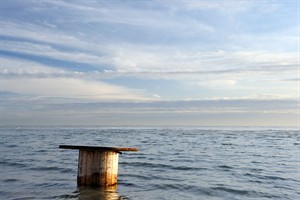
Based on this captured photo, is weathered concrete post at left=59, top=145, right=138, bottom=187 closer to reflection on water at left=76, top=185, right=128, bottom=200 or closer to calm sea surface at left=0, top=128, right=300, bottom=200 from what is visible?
reflection on water at left=76, top=185, right=128, bottom=200

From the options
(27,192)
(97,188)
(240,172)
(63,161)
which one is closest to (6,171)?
(63,161)

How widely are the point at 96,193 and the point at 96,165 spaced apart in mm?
824

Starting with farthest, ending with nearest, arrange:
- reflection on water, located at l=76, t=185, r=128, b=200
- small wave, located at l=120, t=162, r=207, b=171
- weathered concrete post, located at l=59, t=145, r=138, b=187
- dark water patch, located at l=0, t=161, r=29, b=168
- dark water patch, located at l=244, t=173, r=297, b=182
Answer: dark water patch, located at l=0, t=161, r=29, b=168
small wave, located at l=120, t=162, r=207, b=171
dark water patch, located at l=244, t=173, r=297, b=182
weathered concrete post, located at l=59, t=145, r=138, b=187
reflection on water, located at l=76, t=185, r=128, b=200

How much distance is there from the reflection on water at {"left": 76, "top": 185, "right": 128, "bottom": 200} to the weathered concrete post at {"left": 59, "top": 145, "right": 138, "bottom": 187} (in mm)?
151

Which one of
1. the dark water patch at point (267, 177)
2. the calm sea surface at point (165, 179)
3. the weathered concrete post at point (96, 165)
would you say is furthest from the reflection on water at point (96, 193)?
the dark water patch at point (267, 177)

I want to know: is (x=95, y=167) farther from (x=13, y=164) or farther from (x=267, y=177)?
(x=13, y=164)

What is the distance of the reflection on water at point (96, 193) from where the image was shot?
10.2 metres

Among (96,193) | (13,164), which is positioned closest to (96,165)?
(96,193)

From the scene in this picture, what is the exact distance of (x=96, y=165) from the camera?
10703 millimetres

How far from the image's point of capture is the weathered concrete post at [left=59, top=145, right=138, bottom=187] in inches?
419

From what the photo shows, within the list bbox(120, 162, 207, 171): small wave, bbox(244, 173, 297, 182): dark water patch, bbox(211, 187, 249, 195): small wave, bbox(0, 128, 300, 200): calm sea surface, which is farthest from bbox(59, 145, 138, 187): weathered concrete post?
bbox(244, 173, 297, 182): dark water patch

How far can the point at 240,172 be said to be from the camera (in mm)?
16281

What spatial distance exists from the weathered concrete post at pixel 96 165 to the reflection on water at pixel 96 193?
151mm

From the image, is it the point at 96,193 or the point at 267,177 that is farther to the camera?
the point at 267,177
